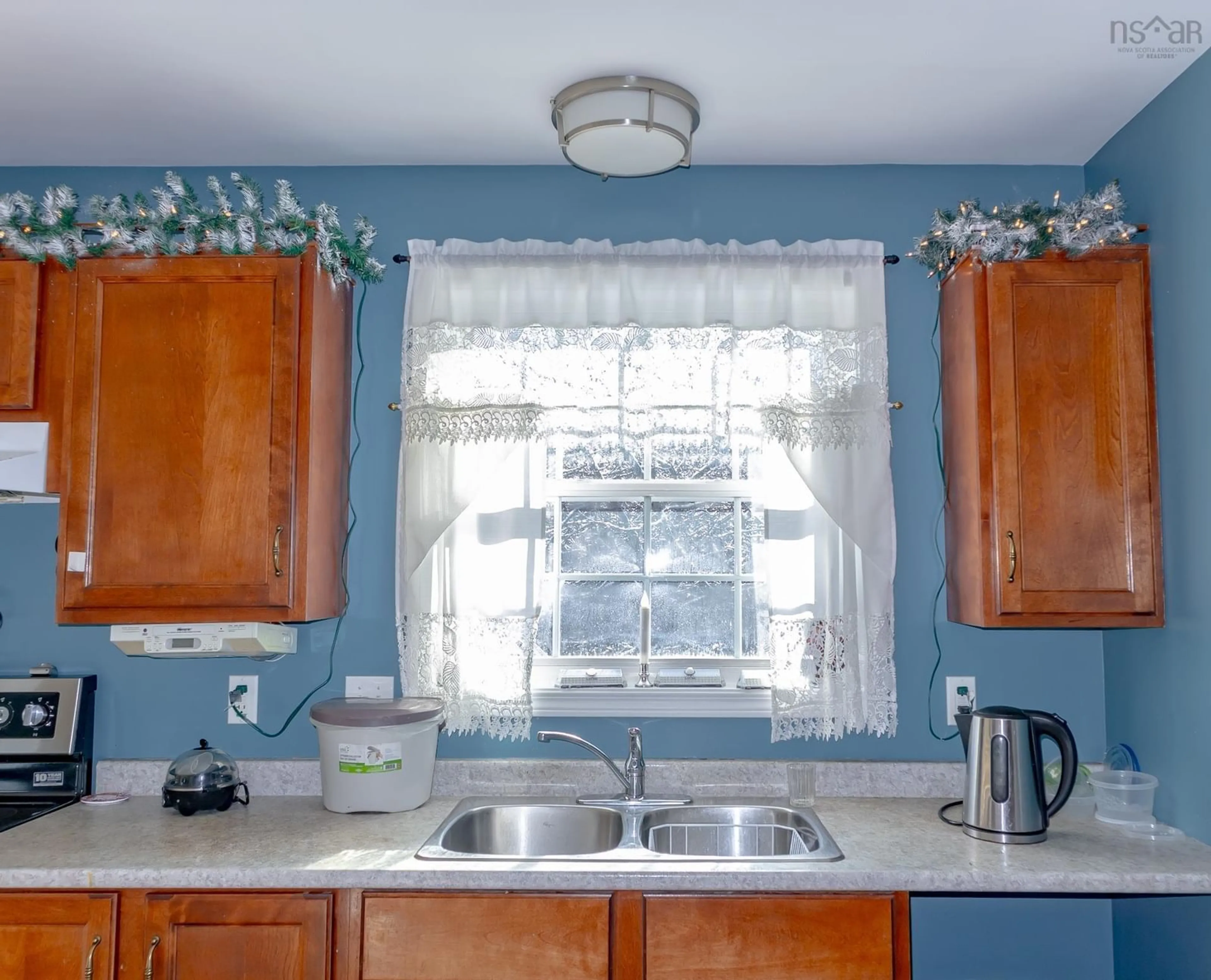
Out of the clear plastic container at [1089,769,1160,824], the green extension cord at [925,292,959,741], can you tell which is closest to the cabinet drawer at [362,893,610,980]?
the green extension cord at [925,292,959,741]

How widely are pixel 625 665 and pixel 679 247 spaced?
1154mm

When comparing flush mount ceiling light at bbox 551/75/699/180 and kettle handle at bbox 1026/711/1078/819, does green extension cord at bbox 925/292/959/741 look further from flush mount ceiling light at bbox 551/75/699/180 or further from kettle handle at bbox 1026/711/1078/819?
flush mount ceiling light at bbox 551/75/699/180

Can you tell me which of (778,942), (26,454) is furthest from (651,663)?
(26,454)

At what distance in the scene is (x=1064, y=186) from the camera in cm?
265

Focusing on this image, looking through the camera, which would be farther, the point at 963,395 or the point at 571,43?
the point at 963,395

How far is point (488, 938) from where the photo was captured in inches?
73.7

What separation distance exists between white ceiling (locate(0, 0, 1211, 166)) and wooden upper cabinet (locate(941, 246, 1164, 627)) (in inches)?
17.6

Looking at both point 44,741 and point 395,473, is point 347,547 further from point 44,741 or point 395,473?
point 44,741

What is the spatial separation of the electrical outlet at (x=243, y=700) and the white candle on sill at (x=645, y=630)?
1.05 metres

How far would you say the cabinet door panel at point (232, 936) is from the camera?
1.89m

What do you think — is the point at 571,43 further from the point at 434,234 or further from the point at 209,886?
the point at 209,886

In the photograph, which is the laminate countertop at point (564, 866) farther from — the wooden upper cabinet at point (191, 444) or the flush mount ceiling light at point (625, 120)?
the flush mount ceiling light at point (625, 120)

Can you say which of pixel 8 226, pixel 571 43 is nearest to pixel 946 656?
pixel 571 43

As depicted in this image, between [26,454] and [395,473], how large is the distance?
0.89 m
